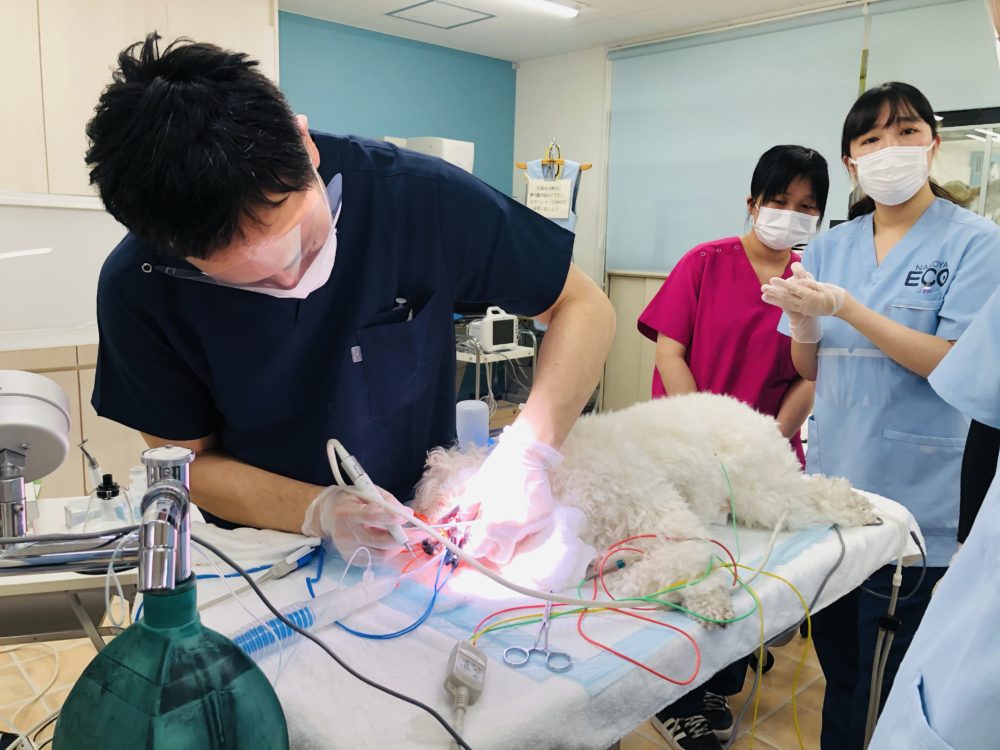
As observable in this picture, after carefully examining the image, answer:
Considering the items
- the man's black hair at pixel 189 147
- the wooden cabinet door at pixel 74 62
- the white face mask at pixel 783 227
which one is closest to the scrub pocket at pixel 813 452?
the white face mask at pixel 783 227

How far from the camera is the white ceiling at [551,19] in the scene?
14.8ft

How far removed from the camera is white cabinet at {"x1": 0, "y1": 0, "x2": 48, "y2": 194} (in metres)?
3.12

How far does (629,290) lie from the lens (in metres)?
5.66

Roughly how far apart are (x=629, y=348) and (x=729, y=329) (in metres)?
3.33

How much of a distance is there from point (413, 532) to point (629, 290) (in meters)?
4.70

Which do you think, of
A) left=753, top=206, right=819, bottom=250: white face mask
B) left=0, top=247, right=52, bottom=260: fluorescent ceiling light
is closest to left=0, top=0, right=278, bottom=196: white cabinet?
left=0, top=247, right=52, bottom=260: fluorescent ceiling light

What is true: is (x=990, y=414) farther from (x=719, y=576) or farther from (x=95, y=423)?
(x=95, y=423)

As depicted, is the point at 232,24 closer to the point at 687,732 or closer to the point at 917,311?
the point at 917,311

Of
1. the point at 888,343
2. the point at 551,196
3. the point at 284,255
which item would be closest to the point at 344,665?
the point at 284,255

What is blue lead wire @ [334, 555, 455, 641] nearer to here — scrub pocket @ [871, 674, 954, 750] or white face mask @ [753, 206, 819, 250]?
scrub pocket @ [871, 674, 954, 750]

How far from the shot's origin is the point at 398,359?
130 centimetres

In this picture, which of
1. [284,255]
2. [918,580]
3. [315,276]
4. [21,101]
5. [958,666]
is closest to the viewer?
[958,666]

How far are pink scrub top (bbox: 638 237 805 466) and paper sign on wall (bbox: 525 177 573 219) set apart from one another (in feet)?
7.53

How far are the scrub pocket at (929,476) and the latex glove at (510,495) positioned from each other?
40.1 inches
